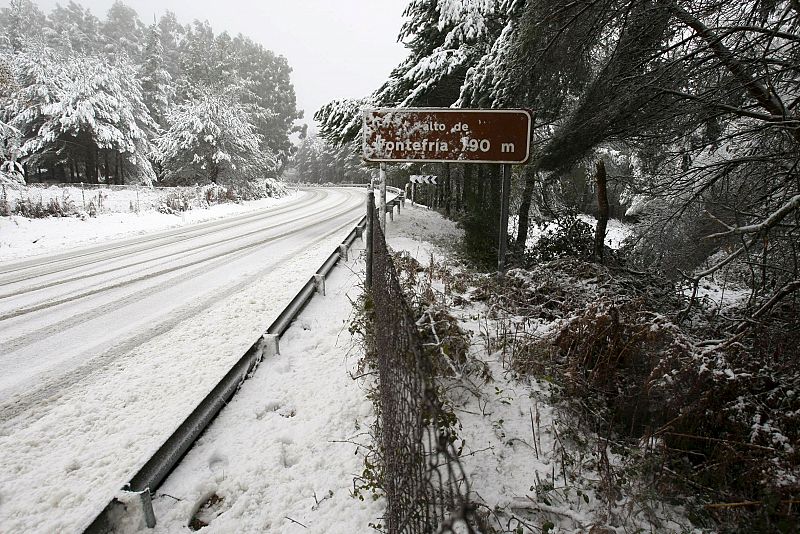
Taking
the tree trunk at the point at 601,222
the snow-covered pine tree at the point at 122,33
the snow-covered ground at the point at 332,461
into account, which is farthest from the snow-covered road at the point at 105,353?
the snow-covered pine tree at the point at 122,33

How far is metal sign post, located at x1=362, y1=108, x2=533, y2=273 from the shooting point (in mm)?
6000

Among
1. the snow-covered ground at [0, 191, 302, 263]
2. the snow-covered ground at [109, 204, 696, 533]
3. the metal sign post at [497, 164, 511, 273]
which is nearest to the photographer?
the snow-covered ground at [109, 204, 696, 533]

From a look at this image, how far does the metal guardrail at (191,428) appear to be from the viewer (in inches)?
104

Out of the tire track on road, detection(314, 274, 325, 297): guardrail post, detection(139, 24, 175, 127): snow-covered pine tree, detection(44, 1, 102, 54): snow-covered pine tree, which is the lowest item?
the tire track on road

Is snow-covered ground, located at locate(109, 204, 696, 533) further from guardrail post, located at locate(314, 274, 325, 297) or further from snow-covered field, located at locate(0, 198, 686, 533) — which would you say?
guardrail post, located at locate(314, 274, 325, 297)

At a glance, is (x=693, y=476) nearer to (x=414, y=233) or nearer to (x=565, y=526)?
(x=565, y=526)

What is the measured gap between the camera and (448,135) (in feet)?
20.2

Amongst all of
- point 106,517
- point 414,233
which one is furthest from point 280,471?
point 414,233

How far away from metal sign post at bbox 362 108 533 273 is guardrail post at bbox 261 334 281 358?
3.19 meters

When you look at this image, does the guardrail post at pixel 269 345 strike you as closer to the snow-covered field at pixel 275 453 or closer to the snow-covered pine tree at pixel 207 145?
the snow-covered field at pixel 275 453

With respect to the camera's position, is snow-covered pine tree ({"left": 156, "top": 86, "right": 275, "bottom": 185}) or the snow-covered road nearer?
the snow-covered road

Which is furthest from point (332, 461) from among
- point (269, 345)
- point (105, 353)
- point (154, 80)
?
point (154, 80)

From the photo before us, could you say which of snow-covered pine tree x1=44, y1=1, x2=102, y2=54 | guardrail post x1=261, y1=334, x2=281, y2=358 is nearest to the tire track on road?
guardrail post x1=261, y1=334, x2=281, y2=358

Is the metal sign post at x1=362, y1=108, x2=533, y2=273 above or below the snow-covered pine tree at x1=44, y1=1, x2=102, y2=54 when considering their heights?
below
